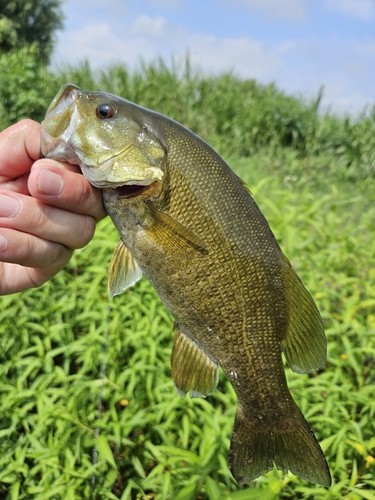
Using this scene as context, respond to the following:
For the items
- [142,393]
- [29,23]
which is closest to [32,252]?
[142,393]

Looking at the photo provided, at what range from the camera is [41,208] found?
164cm

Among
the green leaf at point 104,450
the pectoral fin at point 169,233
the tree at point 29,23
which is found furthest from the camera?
the tree at point 29,23

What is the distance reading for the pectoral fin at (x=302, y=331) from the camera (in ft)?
5.12

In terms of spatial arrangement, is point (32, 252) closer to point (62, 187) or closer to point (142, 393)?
point (62, 187)

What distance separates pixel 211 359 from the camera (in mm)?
1618

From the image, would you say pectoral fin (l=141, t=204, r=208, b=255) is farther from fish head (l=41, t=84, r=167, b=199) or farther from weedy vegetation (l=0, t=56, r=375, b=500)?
weedy vegetation (l=0, t=56, r=375, b=500)

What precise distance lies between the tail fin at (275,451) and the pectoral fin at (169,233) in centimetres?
60

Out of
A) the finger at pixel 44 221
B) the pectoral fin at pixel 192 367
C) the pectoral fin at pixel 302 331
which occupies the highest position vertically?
the finger at pixel 44 221

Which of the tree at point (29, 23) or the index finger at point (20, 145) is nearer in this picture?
the index finger at point (20, 145)

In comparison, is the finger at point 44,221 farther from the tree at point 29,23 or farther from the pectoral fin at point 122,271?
the tree at point 29,23

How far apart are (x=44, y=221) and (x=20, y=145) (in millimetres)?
359

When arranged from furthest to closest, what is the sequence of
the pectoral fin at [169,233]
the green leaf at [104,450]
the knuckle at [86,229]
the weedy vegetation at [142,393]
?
the weedy vegetation at [142,393]
the green leaf at [104,450]
the knuckle at [86,229]
the pectoral fin at [169,233]

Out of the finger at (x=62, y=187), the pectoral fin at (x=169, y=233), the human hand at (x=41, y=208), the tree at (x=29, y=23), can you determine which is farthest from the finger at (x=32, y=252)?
the tree at (x=29, y=23)

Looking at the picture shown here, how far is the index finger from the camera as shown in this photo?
1.80 m
